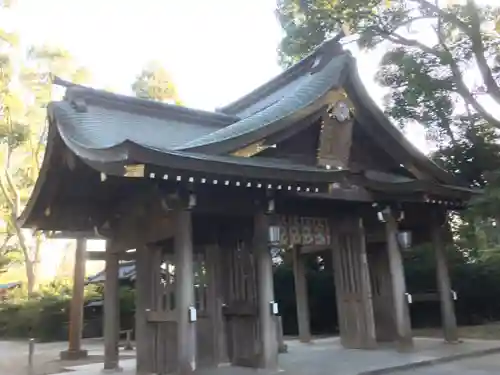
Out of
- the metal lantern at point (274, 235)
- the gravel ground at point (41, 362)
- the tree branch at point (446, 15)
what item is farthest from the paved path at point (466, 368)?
the tree branch at point (446, 15)

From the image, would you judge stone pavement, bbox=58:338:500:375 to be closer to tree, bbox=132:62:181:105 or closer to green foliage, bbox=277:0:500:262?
green foliage, bbox=277:0:500:262

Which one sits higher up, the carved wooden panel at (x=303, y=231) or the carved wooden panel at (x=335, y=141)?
the carved wooden panel at (x=335, y=141)

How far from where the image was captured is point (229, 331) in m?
8.88

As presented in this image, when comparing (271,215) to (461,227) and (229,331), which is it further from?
(461,227)

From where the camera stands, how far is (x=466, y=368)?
300 inches

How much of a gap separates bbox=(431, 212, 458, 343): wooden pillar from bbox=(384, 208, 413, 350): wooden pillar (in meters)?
1.38

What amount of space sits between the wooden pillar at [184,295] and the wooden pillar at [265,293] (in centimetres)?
109

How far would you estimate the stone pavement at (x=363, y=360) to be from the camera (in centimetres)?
746

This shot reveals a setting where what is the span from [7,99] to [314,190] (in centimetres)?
1634

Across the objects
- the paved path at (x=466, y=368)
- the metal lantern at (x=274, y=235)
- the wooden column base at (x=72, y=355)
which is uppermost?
the metal lantern at (x=274, y=235)

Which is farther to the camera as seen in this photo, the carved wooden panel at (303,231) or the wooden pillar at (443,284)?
the wooden pillar at (443,284)

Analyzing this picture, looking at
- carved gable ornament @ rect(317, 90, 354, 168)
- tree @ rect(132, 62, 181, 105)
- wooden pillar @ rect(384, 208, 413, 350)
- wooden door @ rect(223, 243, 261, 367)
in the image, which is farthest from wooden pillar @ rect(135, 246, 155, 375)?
tree @ rect(132, 62, 181, 105)

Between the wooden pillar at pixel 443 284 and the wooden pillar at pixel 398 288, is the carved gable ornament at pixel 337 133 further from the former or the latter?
the wooden pillar at pixel 443 284

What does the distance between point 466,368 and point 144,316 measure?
506 centimetres
